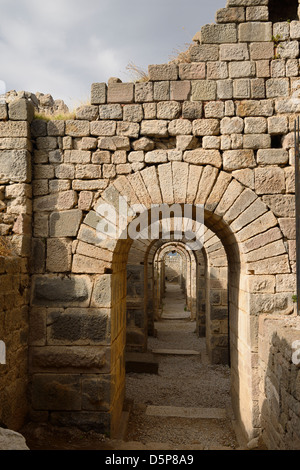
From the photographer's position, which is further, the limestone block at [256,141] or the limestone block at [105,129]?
the limestone block at [105,129]

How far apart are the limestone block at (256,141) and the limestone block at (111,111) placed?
166 centimetres

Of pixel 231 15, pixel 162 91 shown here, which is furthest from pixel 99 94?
pixel 231 15

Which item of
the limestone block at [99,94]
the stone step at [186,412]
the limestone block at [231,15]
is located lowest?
the stone step at [186,412]

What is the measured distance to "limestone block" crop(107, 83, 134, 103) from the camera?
477cm

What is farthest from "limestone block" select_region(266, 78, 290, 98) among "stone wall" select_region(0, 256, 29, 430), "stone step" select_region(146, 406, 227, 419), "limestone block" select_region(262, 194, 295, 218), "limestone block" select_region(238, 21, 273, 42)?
"stone step" select_region(146, 406, 227, 419)

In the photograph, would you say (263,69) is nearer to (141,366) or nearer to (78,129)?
(78,129)

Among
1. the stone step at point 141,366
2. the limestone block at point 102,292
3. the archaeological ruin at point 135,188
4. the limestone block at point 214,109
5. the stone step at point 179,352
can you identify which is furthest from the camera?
the stone step at point 179,352

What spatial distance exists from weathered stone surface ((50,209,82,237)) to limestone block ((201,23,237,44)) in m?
2.85

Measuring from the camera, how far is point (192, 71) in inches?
188

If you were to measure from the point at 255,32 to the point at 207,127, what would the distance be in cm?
140

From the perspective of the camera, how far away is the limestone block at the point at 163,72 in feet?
15.7

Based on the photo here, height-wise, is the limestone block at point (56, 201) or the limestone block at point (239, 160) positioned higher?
the limestone block at point (239, 160)

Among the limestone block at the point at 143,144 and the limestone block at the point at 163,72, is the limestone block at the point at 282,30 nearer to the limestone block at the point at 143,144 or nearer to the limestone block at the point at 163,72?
the limestone block at the point at 163,72

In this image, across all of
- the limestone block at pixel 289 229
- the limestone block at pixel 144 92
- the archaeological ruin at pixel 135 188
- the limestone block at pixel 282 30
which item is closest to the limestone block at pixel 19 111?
the archaeological ruin at pixel 135 188
